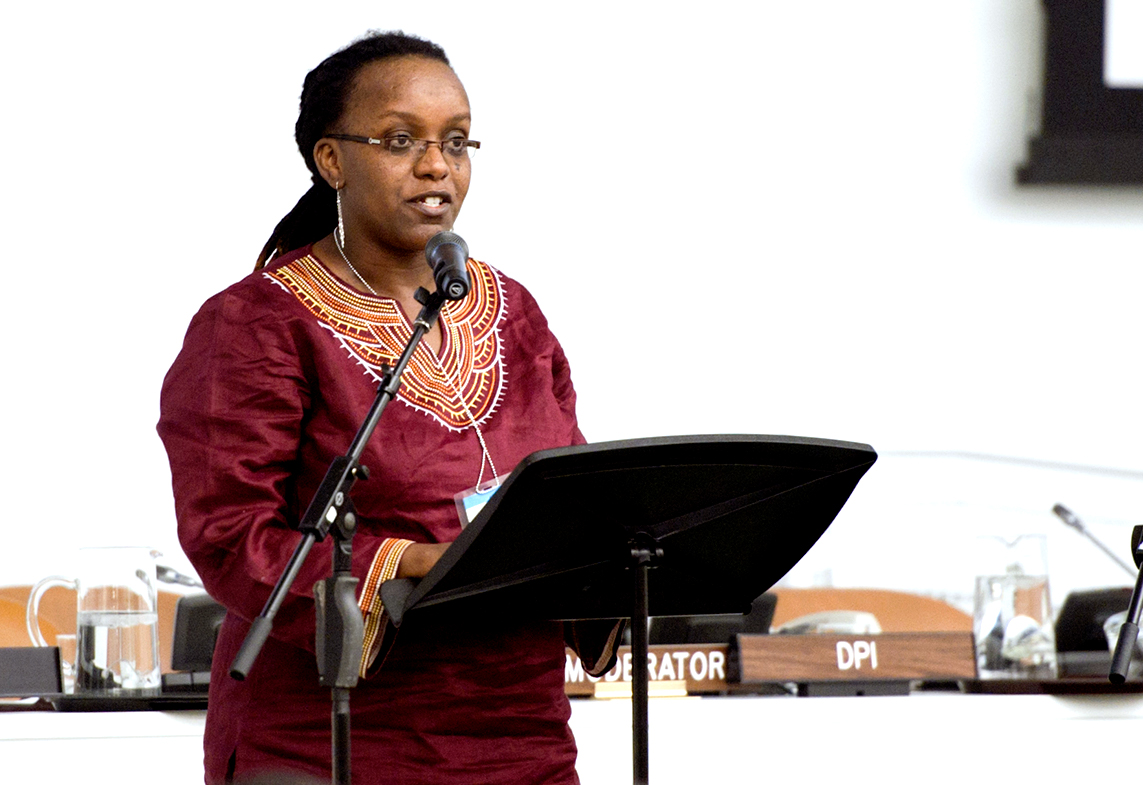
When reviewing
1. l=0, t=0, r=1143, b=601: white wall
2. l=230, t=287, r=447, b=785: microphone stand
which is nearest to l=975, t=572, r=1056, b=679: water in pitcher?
l=230, t=287, r=447, b=785: microphone stand

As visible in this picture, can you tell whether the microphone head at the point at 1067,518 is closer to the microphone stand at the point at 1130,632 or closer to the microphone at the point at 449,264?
the microphone stand at the point at 1130,632

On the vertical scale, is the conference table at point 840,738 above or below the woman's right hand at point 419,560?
below

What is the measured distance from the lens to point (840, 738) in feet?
7.16

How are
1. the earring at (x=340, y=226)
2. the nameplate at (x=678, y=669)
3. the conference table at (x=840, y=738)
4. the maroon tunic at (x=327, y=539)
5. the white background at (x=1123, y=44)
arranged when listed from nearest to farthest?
1. the maroon tunic at (x=327, y=539)
2. the earring at (x=340, y=226)
3. the conference table at (x=840, y=738)
4. the nameplate at (x=678, y=669)
5. the white background at (x=1123, y=44)

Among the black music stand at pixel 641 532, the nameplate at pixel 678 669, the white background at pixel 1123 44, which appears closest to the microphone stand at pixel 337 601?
the black music stand at pixel 641 532

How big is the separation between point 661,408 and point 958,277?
925 millimetres

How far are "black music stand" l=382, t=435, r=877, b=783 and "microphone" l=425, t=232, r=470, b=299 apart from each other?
25cm

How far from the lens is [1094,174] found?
14.5 ft

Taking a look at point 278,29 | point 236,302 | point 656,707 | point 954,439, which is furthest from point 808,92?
point 236,302

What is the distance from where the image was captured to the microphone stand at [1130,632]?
155 centimetres

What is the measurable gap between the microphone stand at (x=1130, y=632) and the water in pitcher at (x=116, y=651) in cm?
132

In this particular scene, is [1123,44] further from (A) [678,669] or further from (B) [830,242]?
(A) [678,669]

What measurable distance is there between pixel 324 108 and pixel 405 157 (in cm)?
16

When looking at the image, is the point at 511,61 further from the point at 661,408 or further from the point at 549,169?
the point at 661,408
